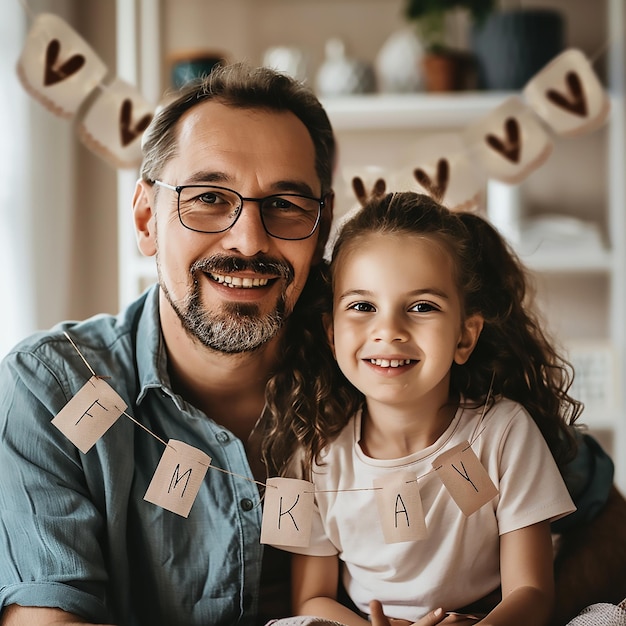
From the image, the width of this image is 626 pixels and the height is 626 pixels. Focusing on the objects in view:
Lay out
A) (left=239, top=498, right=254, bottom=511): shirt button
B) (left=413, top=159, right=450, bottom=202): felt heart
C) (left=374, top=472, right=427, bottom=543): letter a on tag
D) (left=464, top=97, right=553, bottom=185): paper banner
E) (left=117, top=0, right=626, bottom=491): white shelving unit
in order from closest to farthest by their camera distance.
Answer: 1. (left=374, top=472, right=427, bottom=543): letter a on tag
2. (left=239, top=498, right=254, bottom=511): shirt button
3. (left=413, top=159, right=450, bottom=202): felt heart
4. (left=464, top=97, right=553, bottom=185): paper banner
5. (left=117, top=0, right=626, bottom=491): white shelving unit

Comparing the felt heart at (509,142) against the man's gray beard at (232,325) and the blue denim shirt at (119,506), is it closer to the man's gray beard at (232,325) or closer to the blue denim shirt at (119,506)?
the man's gray beard at (232,325)

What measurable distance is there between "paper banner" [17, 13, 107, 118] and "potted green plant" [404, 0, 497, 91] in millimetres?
1381

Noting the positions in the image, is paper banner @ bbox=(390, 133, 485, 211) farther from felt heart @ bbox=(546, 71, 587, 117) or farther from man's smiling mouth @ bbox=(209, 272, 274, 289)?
man's smiling mouth @ bbox=(209, 272, 274, 289)

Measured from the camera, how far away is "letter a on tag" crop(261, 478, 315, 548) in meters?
1.37

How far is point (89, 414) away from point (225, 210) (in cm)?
42

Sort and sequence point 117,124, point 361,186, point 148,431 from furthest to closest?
point 117,124
point 361,186
point 148,431

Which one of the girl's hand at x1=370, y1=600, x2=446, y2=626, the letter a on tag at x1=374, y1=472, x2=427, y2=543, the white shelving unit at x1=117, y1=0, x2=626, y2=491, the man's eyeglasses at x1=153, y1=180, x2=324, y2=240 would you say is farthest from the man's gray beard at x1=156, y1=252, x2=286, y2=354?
the white shelving unit at x1=117, y1=0, x2=626, y2=491

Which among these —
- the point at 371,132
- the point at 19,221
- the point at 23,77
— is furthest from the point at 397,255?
the point at 371,132

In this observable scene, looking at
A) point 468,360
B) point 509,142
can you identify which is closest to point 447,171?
point 509,142

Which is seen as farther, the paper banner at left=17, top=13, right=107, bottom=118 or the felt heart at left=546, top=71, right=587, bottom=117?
the felt heart at left=546, top=71, right=587, bottom=117

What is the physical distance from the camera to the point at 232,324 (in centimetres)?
150

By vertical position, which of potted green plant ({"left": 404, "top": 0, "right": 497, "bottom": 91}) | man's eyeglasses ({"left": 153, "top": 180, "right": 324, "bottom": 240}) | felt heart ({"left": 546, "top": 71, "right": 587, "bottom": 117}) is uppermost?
potted green plant ({"left": 404, "top": 0, "right": 497, "bottom": 91})

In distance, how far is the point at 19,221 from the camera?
9.12 feet

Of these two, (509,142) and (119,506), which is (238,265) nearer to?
(119,506)
